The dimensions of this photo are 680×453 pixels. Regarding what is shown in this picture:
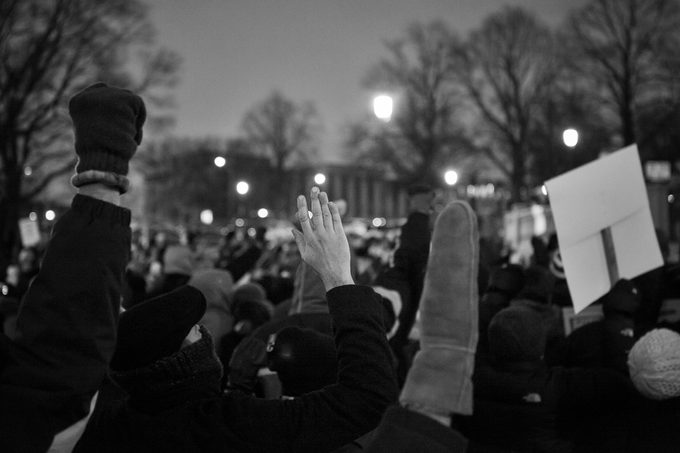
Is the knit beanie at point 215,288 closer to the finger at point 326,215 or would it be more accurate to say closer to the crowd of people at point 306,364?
the crowd of people at point 306,364

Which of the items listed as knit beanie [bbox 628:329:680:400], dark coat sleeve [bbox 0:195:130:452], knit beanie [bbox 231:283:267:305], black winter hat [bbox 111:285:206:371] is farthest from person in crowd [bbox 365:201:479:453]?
knit beanie [bbox 231:283:267:305]

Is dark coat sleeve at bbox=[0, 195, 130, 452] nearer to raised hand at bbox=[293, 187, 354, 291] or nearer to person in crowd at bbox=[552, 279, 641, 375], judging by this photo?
raised hand at bbox=[293, 187, 354, 291]

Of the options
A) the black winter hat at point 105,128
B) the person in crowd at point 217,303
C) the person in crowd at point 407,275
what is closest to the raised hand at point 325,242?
the black winter hat at point 105,128

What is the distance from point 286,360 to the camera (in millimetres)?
3193

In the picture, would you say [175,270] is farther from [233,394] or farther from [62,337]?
[62,337]

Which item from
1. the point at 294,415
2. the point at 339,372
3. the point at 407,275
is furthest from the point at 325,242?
the point at 407,275

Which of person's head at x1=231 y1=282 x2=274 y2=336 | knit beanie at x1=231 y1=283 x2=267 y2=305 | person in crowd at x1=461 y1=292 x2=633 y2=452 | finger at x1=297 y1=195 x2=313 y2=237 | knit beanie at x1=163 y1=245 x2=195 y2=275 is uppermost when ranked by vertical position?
finger at x1=297 y1=195 x2=313 y2=237

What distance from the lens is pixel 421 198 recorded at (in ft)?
20.4

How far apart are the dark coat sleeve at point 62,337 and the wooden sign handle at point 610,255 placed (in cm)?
381

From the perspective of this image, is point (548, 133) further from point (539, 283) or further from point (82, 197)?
point (82, 197)

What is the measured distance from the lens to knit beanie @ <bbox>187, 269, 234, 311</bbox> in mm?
6008

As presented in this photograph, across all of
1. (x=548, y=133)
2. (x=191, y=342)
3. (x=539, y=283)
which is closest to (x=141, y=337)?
(x=191, y=342)

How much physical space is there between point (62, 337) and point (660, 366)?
2564 millimetres

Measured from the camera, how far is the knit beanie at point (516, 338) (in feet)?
12.0
